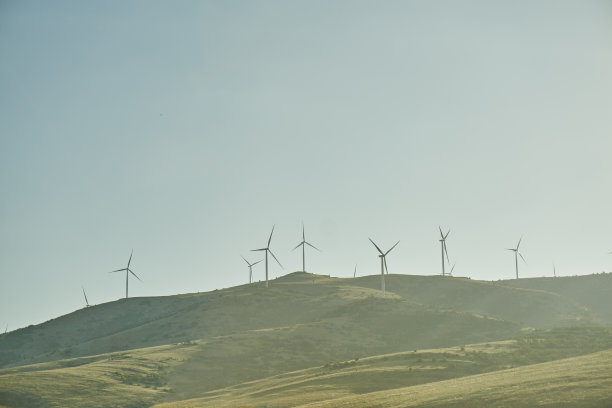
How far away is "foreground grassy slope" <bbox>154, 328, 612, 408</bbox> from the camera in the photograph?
175 ft

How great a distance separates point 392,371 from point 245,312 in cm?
7622

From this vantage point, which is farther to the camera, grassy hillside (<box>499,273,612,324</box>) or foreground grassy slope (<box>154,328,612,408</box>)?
grassy hillside (<box>499,273,612,324</box>)

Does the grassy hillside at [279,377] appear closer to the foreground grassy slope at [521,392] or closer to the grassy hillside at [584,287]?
the foreground grassy slope at [521,392]

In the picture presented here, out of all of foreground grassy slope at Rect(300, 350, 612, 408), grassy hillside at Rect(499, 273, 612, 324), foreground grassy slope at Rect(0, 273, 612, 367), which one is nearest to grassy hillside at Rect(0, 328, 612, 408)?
foreground grassy slope at Rect(300, 350, 612, 408)

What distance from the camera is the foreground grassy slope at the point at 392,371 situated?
175 ft

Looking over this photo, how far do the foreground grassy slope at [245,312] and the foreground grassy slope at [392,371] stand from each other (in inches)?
1668

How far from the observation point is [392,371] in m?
60.2

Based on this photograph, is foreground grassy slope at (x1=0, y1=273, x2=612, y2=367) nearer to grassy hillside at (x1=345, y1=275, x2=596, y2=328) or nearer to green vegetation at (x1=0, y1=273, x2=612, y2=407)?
grassy hillside at (x1=345, y1=275, x2=596, y2=328)

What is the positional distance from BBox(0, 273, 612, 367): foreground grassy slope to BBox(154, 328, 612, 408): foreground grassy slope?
4238 centimetres

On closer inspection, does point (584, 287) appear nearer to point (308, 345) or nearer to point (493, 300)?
point (493, 300)

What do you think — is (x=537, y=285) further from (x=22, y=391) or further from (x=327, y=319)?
(x=22, y=391)

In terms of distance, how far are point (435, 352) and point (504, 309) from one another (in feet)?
241

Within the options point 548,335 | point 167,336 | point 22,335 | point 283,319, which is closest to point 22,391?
point 167,336

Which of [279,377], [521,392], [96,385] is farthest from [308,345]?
[521,392]
